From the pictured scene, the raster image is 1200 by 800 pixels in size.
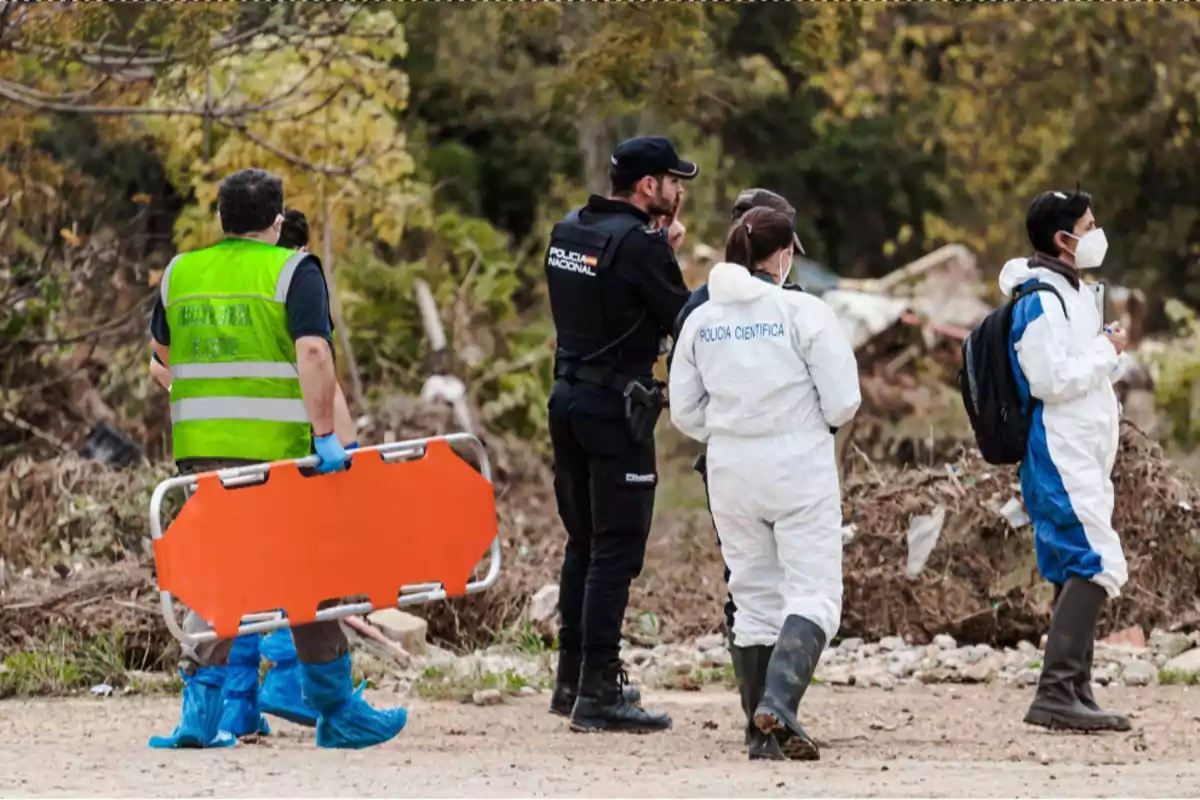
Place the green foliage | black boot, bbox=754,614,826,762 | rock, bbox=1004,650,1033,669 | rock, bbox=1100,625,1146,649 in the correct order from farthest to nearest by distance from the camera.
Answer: rock, bbox=1100,625,1146,649
rock, bbox=1004,650,1033,669
the green foliage
black boot, bbox=754,614,826,762

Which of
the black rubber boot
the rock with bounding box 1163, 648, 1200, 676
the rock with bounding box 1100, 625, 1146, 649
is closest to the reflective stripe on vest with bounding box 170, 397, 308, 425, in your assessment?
the black rubber boot

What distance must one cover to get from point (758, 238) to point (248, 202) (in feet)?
5.60

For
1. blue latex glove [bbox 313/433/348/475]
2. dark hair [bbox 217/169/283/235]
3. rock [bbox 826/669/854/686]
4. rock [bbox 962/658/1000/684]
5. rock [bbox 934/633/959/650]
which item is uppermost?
dark hair [bbox 217/169/283/235]

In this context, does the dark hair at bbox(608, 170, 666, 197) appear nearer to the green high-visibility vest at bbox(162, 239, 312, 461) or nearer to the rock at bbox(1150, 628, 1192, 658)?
the green high-visibility vest at bbox(162, 239, 312, 461)

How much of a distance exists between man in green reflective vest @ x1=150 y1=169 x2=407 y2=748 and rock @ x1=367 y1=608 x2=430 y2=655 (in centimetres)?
235

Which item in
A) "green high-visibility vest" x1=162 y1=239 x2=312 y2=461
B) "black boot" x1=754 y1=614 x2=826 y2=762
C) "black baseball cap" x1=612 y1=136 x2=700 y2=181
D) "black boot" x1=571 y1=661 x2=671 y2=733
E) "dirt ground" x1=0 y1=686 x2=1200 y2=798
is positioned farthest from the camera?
"black boot" x1=571 y1=661 x2=671 y2=733

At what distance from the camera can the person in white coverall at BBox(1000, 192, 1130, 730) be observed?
773 cm

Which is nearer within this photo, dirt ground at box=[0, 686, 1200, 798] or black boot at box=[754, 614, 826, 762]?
dirt ground at box=[0, 686, 1200, 798]

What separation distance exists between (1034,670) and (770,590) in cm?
282

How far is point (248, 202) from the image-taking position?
7289 millimetres

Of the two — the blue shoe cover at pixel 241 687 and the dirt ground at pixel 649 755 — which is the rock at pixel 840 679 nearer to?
the dirt ground at pixel 649 755

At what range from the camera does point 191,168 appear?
1419cm

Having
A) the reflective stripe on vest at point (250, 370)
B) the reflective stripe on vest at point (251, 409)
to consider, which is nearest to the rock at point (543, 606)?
the reflective stripe on vest at point (251, 409)

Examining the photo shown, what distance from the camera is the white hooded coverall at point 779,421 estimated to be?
6.96 meters
